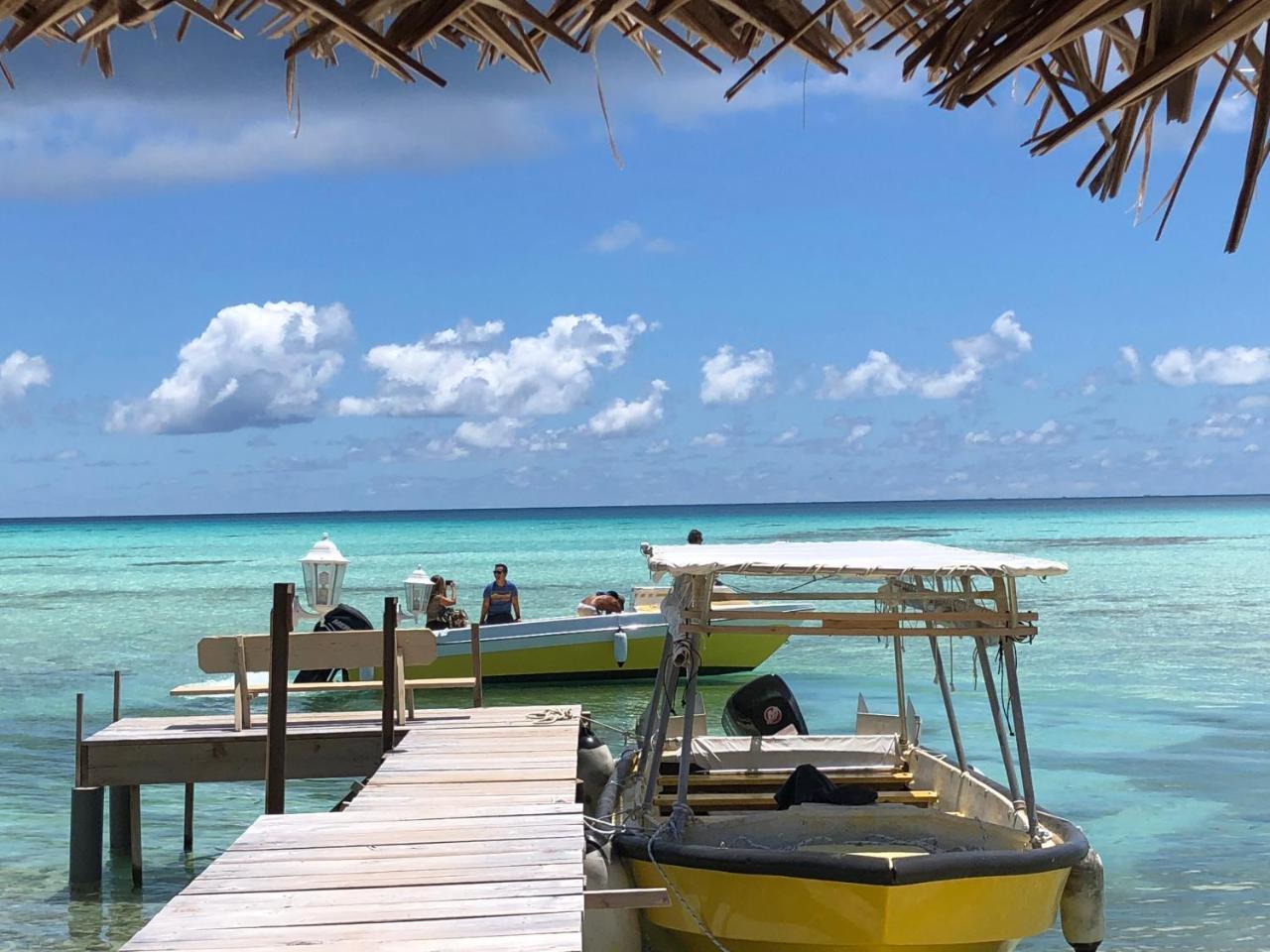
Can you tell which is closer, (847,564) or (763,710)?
(847,564)

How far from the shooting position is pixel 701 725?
448 inches

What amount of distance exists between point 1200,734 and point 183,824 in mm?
12368

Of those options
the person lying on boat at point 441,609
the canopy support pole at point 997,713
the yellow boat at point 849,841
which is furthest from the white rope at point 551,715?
the person lying on boat at point 441,609

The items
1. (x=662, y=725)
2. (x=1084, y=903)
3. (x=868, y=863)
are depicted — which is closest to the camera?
(x=868, y=863)

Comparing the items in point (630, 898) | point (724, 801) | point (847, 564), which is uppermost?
point (847, 564)

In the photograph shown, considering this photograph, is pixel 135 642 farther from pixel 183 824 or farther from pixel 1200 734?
pixel 1200 734

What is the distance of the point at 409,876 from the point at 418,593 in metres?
15.4

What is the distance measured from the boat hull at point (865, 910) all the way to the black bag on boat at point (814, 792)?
1.32 m

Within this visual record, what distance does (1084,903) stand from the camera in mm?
7418

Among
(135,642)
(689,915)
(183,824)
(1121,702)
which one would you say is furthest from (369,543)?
(689,915)

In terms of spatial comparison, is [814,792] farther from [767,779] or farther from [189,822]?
[189,822]

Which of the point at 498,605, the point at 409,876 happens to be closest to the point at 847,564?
the point at 409,876

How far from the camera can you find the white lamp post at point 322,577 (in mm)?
16781

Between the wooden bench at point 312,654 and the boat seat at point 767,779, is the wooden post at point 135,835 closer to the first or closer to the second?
the wooden bench at point 312,654
